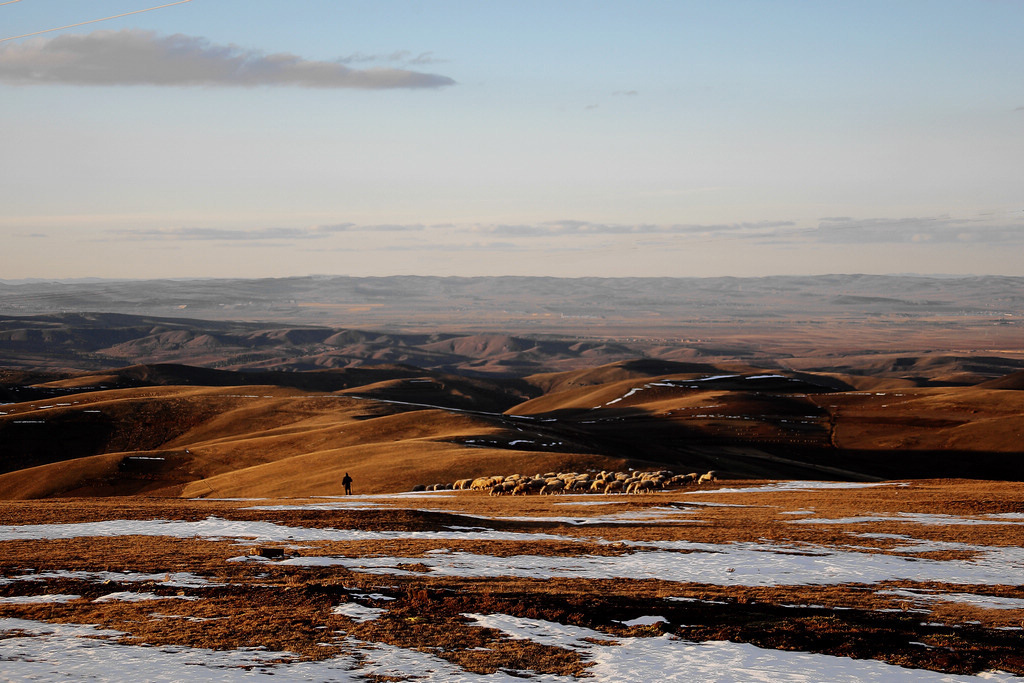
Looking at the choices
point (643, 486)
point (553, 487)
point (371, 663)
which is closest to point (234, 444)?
point (553, 487)

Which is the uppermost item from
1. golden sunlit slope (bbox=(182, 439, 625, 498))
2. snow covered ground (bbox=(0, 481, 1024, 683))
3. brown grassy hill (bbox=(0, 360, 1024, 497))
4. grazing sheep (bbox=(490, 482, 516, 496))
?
snow covered ground (bbox=(0, 481, 1024, 683))

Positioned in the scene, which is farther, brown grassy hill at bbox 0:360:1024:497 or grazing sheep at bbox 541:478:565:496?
brown grassy hill at bbox 0:360:1024:497

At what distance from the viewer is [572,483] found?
2105 inches

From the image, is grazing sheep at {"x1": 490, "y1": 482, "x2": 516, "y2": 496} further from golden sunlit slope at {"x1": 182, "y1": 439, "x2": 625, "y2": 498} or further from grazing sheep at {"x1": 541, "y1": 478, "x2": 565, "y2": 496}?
golden sunlit slope at {"x1": 182, "y1": 439, "x2": 625, "y2": 498}

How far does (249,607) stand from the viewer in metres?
21.6

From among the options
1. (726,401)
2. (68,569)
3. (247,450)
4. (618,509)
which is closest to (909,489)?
(618,509)

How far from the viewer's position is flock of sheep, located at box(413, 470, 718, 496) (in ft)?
172

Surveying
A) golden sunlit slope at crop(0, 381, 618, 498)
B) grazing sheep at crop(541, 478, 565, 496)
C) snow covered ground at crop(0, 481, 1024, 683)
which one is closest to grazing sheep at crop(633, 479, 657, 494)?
grazing sheep at crop(541, 478, 565, 496)

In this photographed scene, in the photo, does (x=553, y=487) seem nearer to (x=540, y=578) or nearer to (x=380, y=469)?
(x=380, y=469)

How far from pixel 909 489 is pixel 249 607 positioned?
4202 cm

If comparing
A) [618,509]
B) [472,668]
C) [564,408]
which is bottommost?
[564,408]

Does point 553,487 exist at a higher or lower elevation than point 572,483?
lower

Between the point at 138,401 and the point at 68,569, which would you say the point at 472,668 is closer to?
the point at 68,569

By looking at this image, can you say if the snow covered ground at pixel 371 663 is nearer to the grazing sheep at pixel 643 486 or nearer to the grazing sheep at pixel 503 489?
the grazing sheep at pixel 503 489
